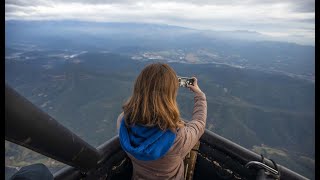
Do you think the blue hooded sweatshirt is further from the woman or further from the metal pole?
the metal pole

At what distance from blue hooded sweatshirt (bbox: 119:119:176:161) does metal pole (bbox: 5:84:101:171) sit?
69cm

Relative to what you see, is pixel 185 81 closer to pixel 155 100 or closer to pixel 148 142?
pixel 155 100

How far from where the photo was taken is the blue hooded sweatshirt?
1965mm

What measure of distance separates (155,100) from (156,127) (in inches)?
8.3

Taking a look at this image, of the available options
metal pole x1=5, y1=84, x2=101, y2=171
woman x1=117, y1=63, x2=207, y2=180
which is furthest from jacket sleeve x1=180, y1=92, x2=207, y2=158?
metal pole x1=5, y1=84, x2=101, y2=171

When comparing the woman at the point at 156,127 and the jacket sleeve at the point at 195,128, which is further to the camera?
the jacket sleeve at the point at 195,128

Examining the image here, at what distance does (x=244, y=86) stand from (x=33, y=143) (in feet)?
528

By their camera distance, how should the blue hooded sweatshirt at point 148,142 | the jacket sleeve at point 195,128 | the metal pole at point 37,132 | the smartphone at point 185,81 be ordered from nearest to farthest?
the metal pole at point 37,132, the blue hooded sweatshirt at point 148,142, the jacket sleeve at point 195,128, the smartphone at point 185,81

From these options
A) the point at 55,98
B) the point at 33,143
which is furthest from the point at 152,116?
the point at 55,98

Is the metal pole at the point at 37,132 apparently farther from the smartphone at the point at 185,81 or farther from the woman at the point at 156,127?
the smartphone at the point at 185,81

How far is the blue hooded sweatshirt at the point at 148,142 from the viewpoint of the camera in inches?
77.4

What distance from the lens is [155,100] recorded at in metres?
2.09

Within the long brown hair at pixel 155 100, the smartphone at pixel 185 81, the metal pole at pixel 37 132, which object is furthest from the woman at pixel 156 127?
the metal pole at pixel 37 132

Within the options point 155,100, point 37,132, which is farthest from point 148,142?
point 37,132
